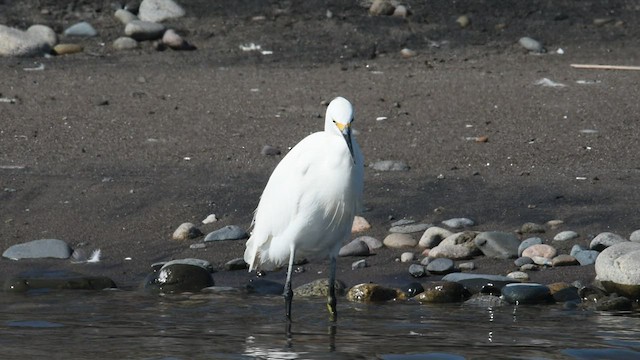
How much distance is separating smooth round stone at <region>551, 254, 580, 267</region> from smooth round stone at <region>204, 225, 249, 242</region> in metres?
2.16

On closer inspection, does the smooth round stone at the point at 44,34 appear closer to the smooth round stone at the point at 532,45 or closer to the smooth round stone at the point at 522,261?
the smooth round stone at the point at 532,45

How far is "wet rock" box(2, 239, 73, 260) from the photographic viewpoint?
8.39 metres

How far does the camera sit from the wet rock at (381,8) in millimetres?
14555

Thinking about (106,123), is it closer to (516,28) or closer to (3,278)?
(3,278)

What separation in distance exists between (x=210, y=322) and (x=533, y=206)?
309 cm

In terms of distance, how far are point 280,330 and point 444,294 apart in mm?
1219

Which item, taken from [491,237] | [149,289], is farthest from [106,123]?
[491,237]

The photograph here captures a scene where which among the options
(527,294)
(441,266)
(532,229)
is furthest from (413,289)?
(532,229)

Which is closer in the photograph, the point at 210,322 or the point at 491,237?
the point at 210,322

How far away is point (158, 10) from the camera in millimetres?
14344

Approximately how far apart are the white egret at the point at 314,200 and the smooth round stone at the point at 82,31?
7124 mm

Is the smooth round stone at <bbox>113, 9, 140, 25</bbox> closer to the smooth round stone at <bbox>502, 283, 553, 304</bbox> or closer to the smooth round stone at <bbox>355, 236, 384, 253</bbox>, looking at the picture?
the smooth round stone at <bbox>355, 236, 384, 253</bbox>

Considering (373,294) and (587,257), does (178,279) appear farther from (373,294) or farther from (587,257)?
(587,257)

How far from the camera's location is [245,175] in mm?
9766
